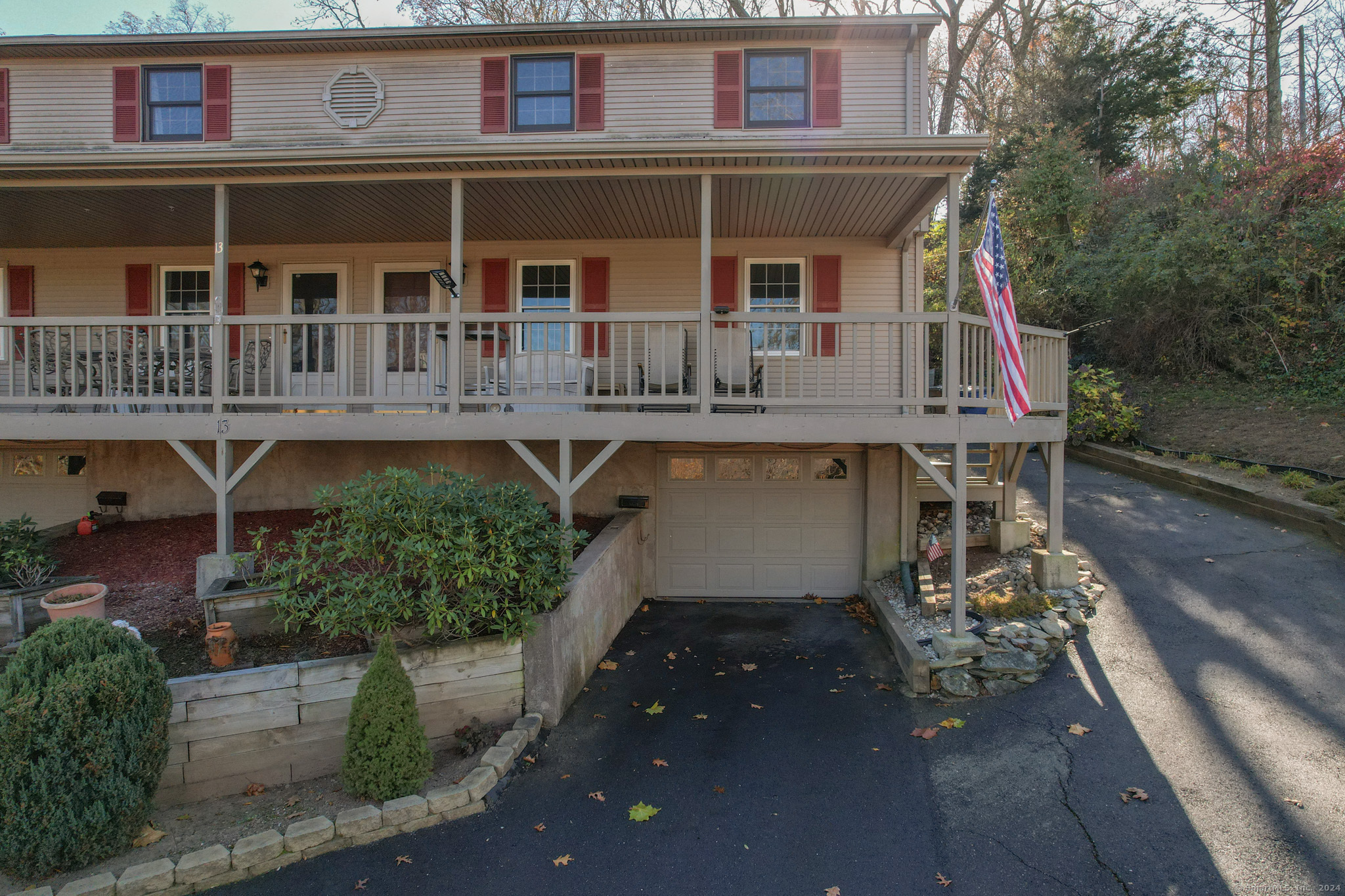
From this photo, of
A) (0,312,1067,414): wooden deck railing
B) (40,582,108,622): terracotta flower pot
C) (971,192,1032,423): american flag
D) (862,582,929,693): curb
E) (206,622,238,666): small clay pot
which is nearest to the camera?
(206,622,238,666): small clay pot

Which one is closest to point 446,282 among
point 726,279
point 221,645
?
point 726,279

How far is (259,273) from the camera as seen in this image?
902 centimetres

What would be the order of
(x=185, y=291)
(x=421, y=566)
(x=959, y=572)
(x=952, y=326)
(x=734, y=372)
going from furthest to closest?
(x=185, y=291), (x=734, y=372), (x=952, y=326), (x=959, y=572), (x=421, y=566)

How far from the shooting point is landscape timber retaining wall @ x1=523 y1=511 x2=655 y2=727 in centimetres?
508

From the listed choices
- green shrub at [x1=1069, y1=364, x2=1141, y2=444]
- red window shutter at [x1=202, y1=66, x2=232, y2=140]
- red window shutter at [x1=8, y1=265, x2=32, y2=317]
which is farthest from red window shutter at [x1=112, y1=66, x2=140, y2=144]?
green shrub at [x1=1069, y1=364, x2=1141, y2=444]

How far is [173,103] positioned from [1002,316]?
1048cm

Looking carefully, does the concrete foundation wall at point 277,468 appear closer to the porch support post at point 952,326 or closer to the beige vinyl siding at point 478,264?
the beige vinyl siding at point 478,264

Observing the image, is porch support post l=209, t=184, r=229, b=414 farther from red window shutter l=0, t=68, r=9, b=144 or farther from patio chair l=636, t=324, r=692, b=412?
red window shutter l=0, t=68, r=9, b=144

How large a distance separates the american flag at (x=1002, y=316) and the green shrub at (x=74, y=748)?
629 centimetres

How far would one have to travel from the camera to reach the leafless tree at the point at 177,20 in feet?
57.6

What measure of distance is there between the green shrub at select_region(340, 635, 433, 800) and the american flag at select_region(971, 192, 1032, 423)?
5045 mm

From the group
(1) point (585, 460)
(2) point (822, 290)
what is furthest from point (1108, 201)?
(1) point (585, 460)

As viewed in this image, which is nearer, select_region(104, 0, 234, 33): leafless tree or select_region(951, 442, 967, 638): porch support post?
select_region(951, 442, 967, 638): porch support post

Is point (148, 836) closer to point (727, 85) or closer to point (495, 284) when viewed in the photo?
point (495, 284)
